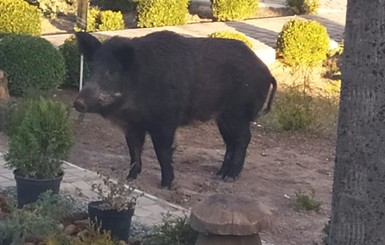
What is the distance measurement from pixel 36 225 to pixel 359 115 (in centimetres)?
271

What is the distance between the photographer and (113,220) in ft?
17.2

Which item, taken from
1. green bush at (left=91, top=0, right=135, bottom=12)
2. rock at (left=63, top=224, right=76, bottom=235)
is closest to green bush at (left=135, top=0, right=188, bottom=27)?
green bush at (left=91, top=0, right=135, bottom=12)

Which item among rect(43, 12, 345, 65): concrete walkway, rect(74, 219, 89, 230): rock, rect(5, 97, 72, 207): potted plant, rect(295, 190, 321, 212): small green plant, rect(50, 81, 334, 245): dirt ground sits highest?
rect(5, 97, 72, 207): potted plant

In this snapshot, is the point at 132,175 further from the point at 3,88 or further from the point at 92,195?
the point at 3,88

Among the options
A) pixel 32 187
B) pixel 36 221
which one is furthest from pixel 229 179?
pixel 36 221

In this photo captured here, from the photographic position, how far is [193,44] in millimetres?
7586

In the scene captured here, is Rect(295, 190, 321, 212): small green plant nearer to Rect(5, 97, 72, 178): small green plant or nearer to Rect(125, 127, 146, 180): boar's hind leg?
Rect(125, 127, 146, 180): boar's hind leg

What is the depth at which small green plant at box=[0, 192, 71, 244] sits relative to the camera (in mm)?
4910

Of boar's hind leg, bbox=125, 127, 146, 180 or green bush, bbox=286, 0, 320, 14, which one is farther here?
green bush, bbox=286, 0, 320, 14

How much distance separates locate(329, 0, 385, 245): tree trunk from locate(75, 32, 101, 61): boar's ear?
14.3ft

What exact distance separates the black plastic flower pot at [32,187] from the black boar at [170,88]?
3.47 ft

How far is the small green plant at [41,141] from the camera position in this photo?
5.65 meters

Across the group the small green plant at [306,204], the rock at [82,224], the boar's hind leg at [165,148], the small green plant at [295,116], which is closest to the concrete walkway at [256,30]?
the small green plant at [295,116]

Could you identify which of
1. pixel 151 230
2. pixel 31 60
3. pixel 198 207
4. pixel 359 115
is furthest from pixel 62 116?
pixel 31 60
